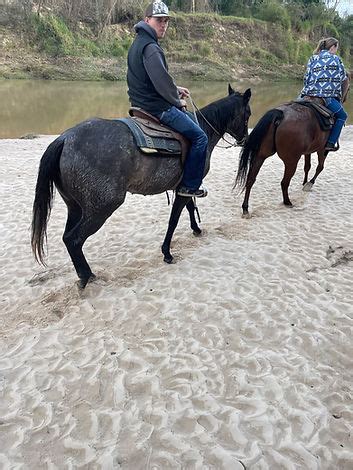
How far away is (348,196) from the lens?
6.67m

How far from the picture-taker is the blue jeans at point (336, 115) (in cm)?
600

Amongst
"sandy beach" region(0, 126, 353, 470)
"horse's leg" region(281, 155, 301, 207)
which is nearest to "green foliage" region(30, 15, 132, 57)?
"horse's leg" region(281, 155, 301, 207)

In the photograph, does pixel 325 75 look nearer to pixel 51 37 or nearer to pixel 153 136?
pixel 153 136

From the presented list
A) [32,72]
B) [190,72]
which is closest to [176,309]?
[32,72]

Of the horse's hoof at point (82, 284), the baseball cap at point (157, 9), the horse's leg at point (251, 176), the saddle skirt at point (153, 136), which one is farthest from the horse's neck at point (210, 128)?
the horse's hoof at point (82, 284)

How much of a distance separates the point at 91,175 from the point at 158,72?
1.11 metres

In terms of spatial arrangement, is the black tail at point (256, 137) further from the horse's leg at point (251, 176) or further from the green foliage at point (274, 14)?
the green foliage at point (274, 14)

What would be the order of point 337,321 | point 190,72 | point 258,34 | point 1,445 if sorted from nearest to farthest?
point 1,445 → point 337,321 → point 190,72 → point 258,34

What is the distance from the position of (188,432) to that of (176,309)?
129 centimetres

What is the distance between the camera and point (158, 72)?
3.49 meters

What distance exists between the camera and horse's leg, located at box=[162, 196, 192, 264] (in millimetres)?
4277

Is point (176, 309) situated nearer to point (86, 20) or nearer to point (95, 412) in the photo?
point (95, 412)

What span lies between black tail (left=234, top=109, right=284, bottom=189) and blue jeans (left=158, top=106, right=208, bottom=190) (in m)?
1.92

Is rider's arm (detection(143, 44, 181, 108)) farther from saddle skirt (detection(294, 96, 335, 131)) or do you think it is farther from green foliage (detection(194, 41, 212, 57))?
green foliage (detection(194, 41, 212, 57))
